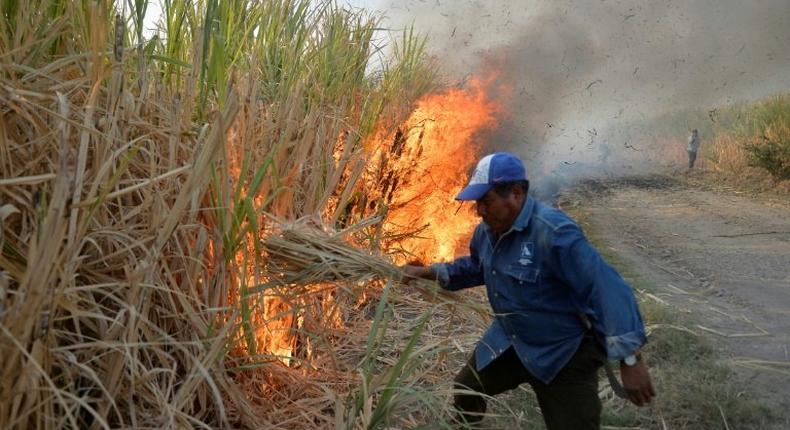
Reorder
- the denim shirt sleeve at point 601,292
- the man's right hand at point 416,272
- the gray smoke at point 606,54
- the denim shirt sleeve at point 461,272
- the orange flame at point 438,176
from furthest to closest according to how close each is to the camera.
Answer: the gray smoke at point 606,54
the orange flame at point 438,176
the denim shirt sleeve at point 461,272
the man's right hand at point 416,272
the denim shirt sleeve at point 601,292

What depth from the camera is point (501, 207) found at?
3.15 metres

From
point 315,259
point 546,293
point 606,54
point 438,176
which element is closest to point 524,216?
point 546,293

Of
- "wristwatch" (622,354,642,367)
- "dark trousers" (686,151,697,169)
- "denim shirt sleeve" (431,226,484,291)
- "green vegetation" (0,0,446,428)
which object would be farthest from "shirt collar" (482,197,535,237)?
"dark trousers" (686,151,697,169)

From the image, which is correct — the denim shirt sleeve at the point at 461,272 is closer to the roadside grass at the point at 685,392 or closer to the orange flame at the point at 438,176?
the roadside grass at the point at 685,392

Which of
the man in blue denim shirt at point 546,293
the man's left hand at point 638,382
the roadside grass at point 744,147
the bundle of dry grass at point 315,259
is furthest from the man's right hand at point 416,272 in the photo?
the roadside grass at point 744,147

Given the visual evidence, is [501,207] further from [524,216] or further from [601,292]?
[601,292]

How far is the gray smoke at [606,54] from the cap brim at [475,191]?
6815 mm

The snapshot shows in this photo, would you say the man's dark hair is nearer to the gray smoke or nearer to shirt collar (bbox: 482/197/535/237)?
shirt collar (bbox: 482/197/535/237)

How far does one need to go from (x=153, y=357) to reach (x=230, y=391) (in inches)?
15.0

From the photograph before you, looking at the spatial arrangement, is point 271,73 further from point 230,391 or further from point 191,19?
point 230,391

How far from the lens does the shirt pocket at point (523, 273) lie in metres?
3.11

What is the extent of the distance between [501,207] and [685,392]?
2.16 meters

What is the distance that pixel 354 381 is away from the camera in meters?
3.27

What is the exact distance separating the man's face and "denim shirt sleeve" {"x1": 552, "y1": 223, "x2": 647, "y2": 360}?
0.24m
